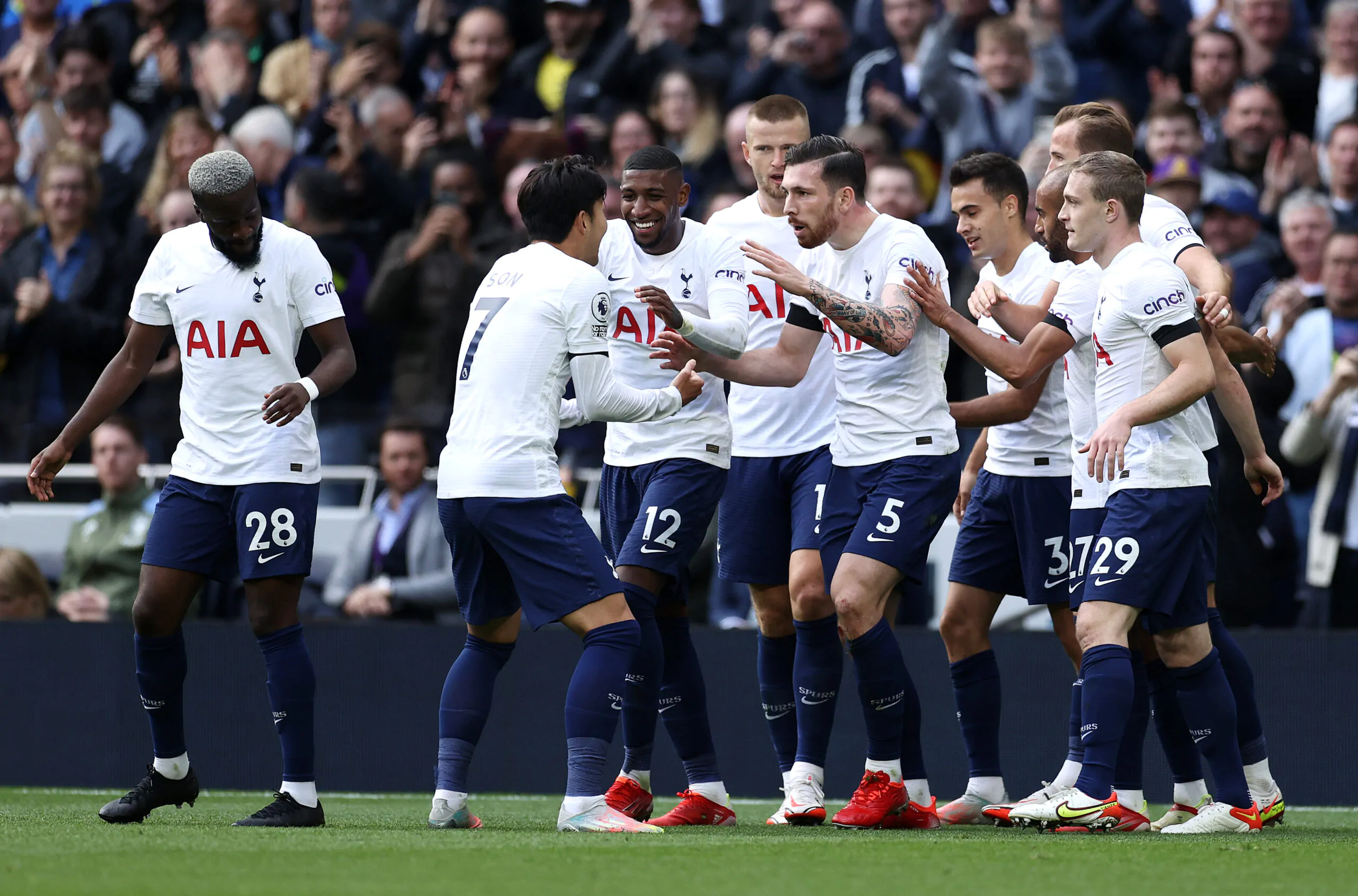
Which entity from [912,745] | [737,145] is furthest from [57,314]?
[912,745]

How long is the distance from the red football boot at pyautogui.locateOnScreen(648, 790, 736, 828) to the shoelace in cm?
60

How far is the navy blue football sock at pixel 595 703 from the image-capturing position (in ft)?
20.2

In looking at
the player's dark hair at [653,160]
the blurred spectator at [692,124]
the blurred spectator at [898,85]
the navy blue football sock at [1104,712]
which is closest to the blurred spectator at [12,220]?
the blurred spectator at [692,124]

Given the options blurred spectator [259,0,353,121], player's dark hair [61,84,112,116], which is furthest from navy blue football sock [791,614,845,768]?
player's dark hair [61,84,112,116]

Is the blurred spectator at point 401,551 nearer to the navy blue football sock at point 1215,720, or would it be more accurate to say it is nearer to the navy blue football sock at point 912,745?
the navy blue football sock at point 912,745

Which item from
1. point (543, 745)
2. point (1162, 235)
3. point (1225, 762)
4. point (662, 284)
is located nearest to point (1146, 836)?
point (1225, 762)

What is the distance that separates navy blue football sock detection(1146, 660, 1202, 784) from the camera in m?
6.84

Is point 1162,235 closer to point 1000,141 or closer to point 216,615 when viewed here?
point 1000,141

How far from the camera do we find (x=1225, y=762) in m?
6.46

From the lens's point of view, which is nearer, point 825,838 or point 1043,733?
point 825,838

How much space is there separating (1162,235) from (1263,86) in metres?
4.61

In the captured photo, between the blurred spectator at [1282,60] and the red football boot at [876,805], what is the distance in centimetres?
640

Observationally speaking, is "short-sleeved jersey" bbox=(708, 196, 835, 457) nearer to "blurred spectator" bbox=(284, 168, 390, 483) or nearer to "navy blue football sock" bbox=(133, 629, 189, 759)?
"navy blue football sock" bbox=(133, 629, 189, 759)

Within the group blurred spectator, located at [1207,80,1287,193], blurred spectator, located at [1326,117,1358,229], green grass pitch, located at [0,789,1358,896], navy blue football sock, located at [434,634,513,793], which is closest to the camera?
green grass pitch, located at [0,789,1358,896]
